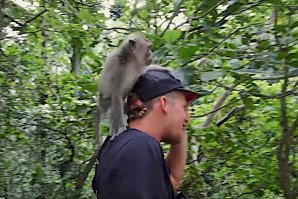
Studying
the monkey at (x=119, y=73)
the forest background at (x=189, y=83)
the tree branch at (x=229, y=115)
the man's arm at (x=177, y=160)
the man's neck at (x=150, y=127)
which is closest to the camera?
the man's neck at (x=150, y=127)

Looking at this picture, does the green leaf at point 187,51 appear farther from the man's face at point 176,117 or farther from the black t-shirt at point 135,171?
the black t-shirt at point 135,171

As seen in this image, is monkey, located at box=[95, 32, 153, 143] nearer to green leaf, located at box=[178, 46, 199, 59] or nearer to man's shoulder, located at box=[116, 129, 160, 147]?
green leaf, located at box=[178, 46, 199, 59]

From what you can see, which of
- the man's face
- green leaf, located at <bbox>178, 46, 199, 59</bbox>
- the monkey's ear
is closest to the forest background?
green leaf, located at <bbox>178, 46, 199, 59</bbox>

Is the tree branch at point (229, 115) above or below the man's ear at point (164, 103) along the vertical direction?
below

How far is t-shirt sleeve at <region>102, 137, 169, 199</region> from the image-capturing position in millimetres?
1456

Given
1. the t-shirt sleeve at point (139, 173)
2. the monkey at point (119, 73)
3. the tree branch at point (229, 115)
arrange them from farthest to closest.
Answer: the tree branch at point (229, 115), the monkey at point (119, 73), the t-shirt sleeve at point (139, 173)

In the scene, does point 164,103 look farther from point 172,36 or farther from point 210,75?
point 172,36

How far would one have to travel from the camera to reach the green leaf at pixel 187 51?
229 centimetres

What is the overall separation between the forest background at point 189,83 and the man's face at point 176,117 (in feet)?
2.00

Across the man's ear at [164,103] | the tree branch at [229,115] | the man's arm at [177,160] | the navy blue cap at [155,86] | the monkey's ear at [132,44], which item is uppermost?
the monkey's ear at [132,44]

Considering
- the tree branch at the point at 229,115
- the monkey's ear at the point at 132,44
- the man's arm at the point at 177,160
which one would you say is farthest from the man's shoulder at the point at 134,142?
the tree branch at the point at 229,115

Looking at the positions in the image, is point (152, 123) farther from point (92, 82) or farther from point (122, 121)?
point (92, 82)

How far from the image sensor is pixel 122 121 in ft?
8.82

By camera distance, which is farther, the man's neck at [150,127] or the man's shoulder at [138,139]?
Answer: the man's neck at [150,127]
